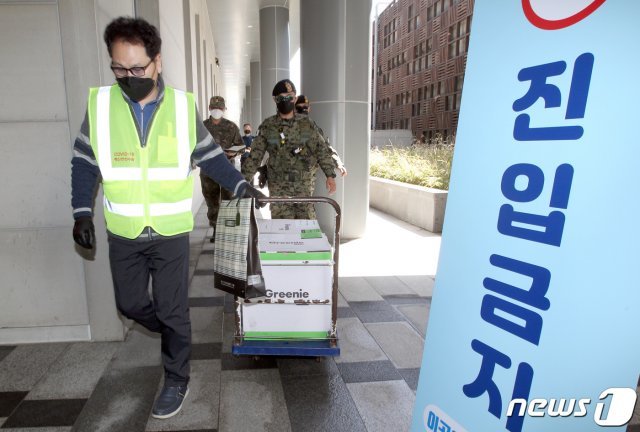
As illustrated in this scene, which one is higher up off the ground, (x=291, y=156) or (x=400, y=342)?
(x=291, y=156)

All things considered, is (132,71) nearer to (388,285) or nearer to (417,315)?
(417,315)

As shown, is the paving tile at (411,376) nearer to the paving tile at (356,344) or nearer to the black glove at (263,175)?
the paving tile at (356,344)

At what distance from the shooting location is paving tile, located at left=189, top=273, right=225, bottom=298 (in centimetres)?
467

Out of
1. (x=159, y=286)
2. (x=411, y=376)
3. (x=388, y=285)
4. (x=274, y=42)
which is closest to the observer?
(x=159, y=286)

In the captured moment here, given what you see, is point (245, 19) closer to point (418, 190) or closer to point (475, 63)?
point (418, 190)

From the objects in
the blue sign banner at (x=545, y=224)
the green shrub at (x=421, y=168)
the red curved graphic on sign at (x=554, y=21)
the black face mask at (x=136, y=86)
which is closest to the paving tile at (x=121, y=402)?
the black face mask at (x=136, y=86)

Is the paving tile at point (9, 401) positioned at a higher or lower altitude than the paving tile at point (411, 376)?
lower

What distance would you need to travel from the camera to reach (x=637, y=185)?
1.04m

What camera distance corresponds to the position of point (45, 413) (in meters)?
2.54

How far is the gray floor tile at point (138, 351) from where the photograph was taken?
315 cm

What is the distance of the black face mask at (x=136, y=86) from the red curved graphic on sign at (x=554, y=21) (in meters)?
1.75

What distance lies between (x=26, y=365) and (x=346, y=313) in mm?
2477

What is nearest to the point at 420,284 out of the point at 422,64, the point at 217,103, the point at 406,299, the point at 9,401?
the point at 406,299

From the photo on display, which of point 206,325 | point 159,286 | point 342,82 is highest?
point 342,82
